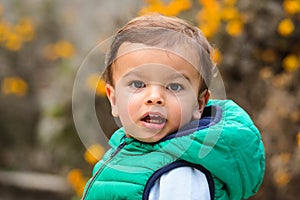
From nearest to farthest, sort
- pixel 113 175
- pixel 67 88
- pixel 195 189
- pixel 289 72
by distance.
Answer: pixel 195 189 → pixel 113 175 → pixel 289 72 → pixel 67 88

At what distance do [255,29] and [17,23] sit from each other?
11.7ft

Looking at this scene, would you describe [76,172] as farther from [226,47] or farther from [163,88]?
[163,88]

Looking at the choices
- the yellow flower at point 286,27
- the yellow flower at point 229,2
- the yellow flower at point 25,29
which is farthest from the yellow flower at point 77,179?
the yellow flower at point 25,29

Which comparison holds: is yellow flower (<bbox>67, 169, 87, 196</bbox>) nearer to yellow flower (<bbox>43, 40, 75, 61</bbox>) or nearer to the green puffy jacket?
yellow flower (<bbox>43, 40, 75, 61</bbox>)

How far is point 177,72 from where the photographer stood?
6.07 feet

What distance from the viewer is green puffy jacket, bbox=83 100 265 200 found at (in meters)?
1.83

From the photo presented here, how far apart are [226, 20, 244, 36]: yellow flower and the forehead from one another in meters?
2.72

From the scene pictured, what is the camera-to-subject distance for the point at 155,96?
1.82 metres

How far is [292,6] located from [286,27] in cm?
18

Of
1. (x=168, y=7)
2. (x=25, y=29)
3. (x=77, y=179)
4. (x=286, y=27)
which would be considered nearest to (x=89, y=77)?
(x=77, y=179)

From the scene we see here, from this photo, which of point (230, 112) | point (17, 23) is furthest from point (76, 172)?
point (230, 112)

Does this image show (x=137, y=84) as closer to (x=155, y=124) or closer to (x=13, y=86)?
(x=155, y=124)

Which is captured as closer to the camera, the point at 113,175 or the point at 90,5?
the point at 113,175

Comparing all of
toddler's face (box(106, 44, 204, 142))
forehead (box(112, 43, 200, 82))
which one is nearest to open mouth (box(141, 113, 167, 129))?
toddler's face (box(106, 44, 204, 142))
